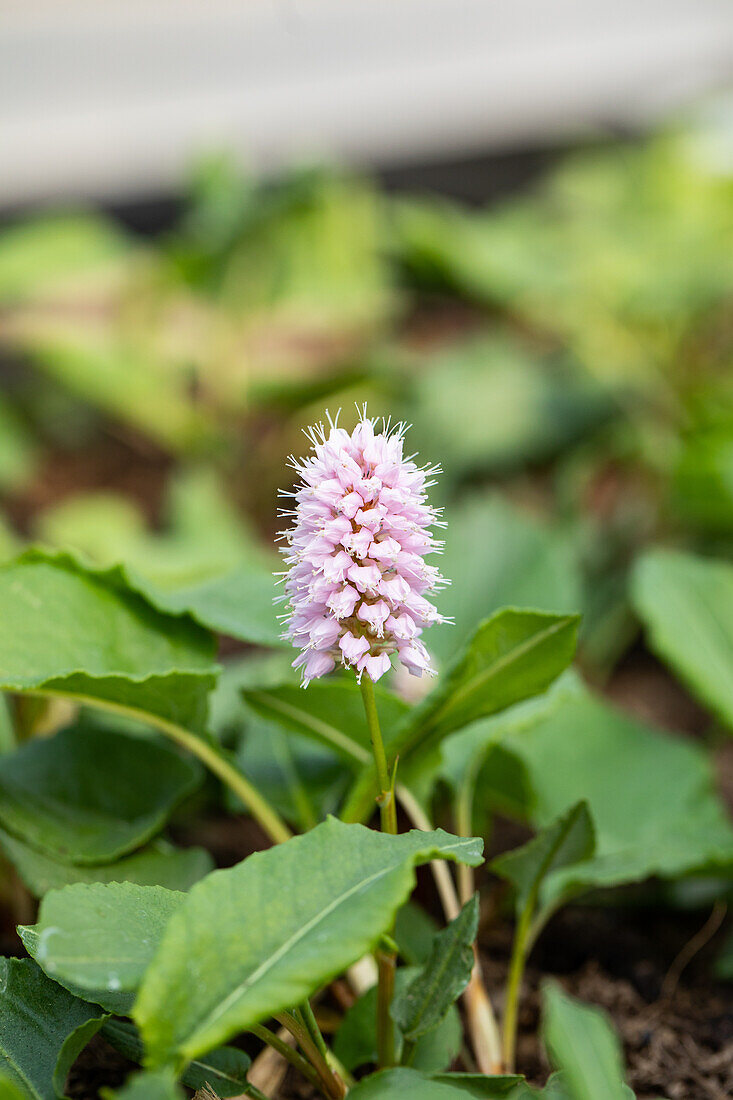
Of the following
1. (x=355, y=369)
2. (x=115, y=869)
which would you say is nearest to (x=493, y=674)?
(x=115, y=869)

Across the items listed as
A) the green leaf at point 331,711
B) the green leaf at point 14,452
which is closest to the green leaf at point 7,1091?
the green leaf at point 331,711

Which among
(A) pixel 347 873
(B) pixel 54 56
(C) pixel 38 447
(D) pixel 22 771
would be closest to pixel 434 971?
(A) pixel 347 873

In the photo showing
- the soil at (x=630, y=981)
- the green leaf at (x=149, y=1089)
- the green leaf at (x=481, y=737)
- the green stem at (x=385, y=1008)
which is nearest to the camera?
the green leaf at (x=149, y=1089)

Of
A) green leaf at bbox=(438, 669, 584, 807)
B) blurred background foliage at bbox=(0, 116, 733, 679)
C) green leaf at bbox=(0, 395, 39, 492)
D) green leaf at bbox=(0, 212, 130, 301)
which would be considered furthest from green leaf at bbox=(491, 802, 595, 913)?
green leaf at bbox=(0, 212, 130, 301)

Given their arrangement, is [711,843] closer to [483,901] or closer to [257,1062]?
[483,901]

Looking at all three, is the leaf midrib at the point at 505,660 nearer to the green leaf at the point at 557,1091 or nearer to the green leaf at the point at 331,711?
the green leaf at the point at 331,711
